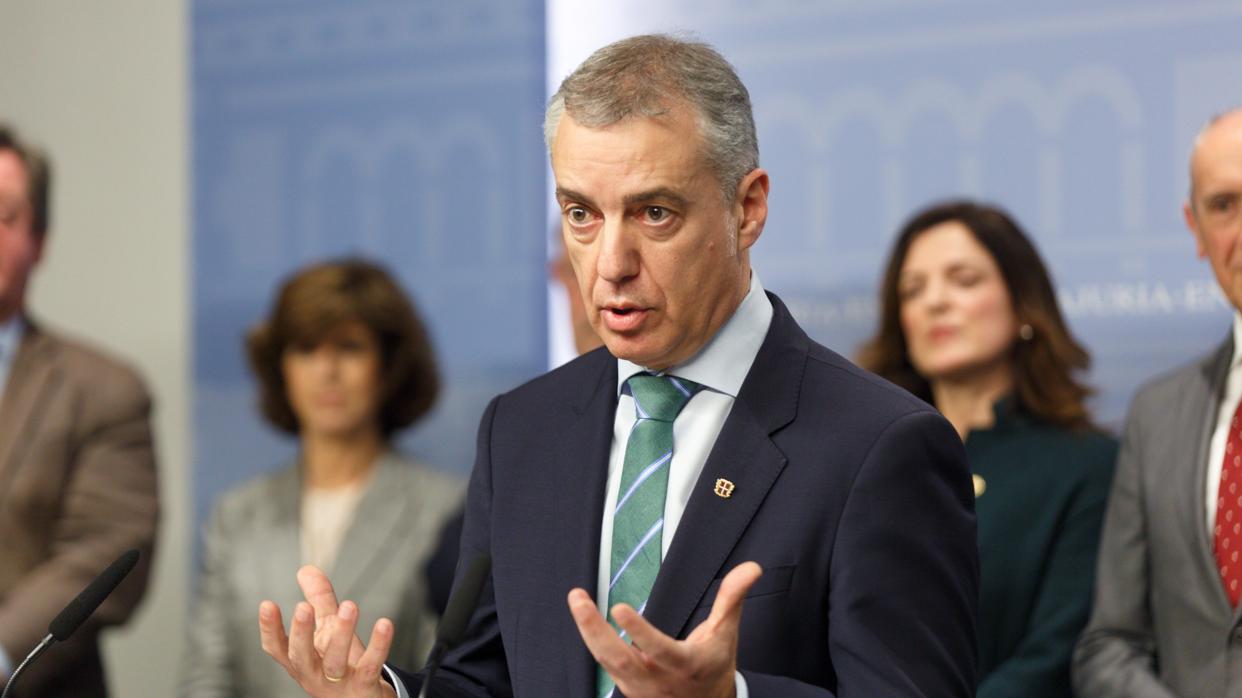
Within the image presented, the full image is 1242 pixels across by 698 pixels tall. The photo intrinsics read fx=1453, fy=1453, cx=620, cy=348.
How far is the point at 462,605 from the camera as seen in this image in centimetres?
169

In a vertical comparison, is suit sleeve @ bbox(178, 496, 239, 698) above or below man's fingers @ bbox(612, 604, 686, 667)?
below

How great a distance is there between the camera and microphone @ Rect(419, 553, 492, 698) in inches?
65.0

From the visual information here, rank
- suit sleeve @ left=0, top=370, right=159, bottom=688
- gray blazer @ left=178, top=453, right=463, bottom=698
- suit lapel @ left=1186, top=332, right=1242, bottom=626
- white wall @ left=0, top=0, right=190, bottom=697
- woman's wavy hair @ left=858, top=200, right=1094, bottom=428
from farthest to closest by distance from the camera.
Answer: white wall @ left=0, top=0, right=190, bottom=697, gray blazer @ left=178, top=453, right=463, bottom=698, suit sleeve @ left=0, top=370, right=159, bottom=688, woman's wavy hair @ left=858, top=200, right=1094, bottom=428, suit lapel @ left=1186, top=332, right=1242, bottom=626

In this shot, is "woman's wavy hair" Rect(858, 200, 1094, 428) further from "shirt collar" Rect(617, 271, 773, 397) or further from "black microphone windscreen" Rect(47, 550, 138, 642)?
"black microphone windscreen" Rect(47, 550, 138, 642)

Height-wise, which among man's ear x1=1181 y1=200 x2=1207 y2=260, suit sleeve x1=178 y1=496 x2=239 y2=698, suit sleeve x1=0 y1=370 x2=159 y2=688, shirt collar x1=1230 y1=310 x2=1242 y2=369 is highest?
man's ear x1=1181 y1=200 x2=1207 y2=260

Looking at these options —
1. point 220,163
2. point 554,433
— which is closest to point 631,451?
point 554,433

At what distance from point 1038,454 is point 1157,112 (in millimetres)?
1124

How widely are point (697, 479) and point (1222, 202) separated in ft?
4.90

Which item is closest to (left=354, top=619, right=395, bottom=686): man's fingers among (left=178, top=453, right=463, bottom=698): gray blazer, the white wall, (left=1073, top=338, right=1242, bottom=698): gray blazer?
(left=1073, top=338, right=1242, bottom=698): gray blazer

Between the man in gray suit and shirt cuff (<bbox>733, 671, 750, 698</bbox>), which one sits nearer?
shirt cuff (<bbox>733, 671, 750, 698</bbox>)

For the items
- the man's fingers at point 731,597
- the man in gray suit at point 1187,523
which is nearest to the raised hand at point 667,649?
the man's fingers at point 731,597

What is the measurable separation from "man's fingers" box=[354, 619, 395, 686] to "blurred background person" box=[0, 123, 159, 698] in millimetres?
2475

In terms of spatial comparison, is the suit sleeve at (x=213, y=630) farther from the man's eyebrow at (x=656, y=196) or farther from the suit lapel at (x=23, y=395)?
the man's eyebrow at (x=656, y=196)

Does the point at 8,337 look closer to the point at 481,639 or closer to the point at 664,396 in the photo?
the point at 481,639
